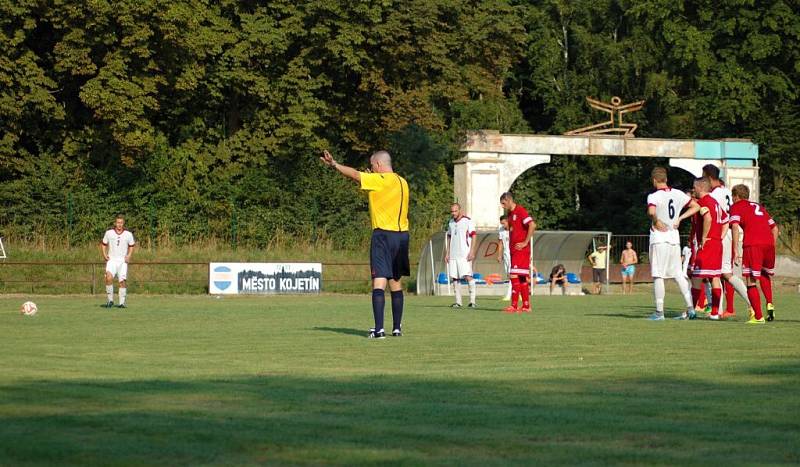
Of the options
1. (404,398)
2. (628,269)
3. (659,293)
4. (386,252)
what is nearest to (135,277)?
(628,269)

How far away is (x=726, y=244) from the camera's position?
22750 millimetres

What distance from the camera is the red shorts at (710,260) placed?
69.8 feet

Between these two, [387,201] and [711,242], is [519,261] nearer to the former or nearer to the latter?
[711,242]

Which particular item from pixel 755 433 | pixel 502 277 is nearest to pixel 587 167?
pixel 502 277

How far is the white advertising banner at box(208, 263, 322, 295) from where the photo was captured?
42219 mm

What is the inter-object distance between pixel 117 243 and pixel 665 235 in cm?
1481

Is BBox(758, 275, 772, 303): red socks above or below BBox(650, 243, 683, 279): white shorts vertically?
below

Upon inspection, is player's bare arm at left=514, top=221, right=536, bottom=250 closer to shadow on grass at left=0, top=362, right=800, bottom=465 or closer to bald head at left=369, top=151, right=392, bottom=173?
bald head at left=369, top=151, right=392, bottom=173

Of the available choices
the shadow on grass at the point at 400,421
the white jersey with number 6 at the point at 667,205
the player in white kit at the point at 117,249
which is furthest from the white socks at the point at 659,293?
the player in white kit at the point at 117,249

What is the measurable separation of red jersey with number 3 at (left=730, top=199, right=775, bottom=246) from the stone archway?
903 inches

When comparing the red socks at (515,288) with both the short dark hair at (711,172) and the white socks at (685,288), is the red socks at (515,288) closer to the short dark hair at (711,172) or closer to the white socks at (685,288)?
the white socks at (685,288)

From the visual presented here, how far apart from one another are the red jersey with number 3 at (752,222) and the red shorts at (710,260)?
1.58 feet

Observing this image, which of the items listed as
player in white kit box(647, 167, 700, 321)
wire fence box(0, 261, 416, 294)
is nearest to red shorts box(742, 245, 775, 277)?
Result: player in white kit box(647, 167, 700, 321)

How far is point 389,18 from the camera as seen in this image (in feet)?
160
